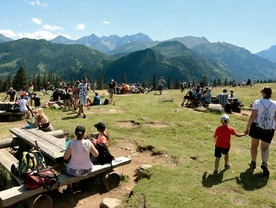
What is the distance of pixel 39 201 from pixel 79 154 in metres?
1.52

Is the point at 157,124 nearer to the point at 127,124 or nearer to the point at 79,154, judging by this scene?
the point at 127,124

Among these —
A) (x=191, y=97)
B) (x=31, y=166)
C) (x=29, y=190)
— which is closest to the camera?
(x=29, y=190)

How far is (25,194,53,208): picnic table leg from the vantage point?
21.4ft

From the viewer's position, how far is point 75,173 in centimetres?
736

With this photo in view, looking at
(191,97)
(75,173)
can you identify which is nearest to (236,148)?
(75,173)

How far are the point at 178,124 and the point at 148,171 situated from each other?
7.75m

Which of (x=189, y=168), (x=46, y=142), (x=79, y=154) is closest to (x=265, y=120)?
(x=189, y=168)

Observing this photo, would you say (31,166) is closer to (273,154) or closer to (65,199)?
(65,199)

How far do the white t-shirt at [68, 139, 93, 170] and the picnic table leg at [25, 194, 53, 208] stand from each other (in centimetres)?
108

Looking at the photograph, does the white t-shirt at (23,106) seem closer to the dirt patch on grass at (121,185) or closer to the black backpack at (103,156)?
the dirt patch on grass at (121,185)

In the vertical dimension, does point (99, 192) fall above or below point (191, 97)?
below

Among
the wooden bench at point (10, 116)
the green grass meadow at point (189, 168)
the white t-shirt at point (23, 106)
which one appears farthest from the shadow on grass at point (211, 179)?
the wooden bench at point (10, 116)

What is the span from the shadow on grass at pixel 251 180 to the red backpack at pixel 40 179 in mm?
5228

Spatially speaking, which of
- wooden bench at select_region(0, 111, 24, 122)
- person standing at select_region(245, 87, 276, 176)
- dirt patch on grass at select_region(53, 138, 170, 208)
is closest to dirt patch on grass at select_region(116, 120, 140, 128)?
dirt patch on grass at select_region(53, 138, 170, 208)
